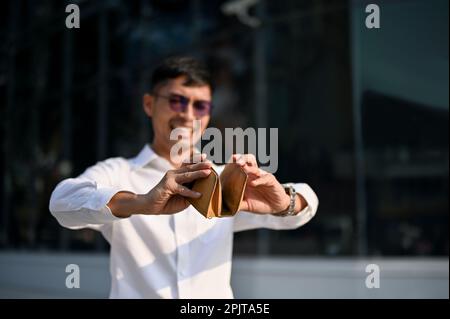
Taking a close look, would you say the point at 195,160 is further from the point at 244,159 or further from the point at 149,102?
the point at 149,102

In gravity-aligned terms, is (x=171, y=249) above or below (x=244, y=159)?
below

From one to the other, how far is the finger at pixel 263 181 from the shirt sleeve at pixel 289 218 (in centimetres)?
33

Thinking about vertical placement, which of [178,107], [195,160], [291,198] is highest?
[178,107]

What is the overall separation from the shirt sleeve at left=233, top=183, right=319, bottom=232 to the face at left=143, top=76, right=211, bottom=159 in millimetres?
315

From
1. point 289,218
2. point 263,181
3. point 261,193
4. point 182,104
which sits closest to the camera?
point 263,181

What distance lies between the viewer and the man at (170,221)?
62.7 inches

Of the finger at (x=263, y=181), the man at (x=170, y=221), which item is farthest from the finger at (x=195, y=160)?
the man at (x=170, y=221)

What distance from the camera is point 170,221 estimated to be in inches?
68.1

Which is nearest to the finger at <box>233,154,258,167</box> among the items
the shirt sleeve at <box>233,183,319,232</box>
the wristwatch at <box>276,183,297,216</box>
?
the wristwatch at <box>276,183,297,216</box>

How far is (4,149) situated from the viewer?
1048 centimetres

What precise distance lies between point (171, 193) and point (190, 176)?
0.06 meters

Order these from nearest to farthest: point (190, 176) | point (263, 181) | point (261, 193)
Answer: point (190, 176)
point (263, 181)
point (261, 193)

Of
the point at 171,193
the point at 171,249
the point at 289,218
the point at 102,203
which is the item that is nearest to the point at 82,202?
the point at 102,203

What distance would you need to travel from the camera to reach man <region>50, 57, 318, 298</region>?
159cm
